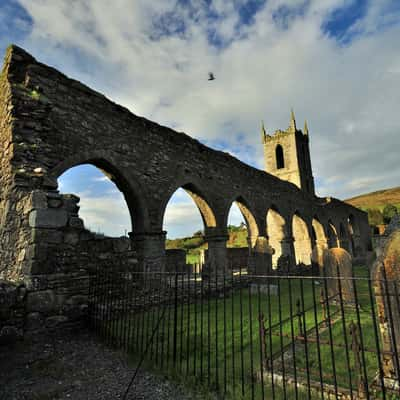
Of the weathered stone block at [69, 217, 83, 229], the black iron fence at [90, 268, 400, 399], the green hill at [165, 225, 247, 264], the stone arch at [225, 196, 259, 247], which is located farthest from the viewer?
the green hill at [165, 225, 247, 264]

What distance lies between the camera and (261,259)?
1009 cm

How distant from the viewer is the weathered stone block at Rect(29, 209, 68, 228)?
14.3 feet

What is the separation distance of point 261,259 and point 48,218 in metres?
7.61

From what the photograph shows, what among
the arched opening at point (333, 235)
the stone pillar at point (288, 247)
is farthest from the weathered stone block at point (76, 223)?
the arched opening at point (333, 235)

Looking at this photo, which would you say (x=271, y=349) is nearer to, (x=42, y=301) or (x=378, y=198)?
(x=42, y=301)

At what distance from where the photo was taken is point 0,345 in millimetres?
3785

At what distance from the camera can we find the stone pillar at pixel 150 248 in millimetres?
7938

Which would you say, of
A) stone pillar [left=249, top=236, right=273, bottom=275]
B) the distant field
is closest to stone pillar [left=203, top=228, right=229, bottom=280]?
stone pillar [left=249, top=236, right=273, bottom=275]

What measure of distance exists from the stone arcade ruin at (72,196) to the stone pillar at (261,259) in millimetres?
41

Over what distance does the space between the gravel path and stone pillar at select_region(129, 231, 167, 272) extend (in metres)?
3.84

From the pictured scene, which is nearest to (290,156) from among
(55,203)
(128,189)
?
(128,189)

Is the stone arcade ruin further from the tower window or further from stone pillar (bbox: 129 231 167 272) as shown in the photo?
the tower window

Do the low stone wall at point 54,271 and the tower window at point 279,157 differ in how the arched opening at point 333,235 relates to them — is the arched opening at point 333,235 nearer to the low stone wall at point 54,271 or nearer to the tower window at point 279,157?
the tower window at point 279,157

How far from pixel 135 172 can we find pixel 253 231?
730 centimetres
